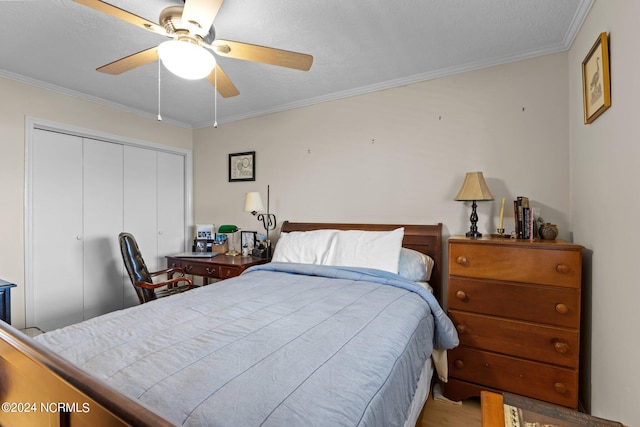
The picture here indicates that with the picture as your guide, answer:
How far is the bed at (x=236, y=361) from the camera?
79 cm

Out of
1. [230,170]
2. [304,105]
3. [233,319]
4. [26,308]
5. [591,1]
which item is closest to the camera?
[233,319]

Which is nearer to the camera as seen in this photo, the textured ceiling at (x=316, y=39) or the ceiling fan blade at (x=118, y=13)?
the ceiling fan blade at (x=118, y=13)

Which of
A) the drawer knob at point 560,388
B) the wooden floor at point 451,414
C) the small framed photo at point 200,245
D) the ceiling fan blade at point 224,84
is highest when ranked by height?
the ceiling fan blade at point 224,84

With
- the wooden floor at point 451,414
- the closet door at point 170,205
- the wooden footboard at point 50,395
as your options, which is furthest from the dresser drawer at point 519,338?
the closet door at point 170,205

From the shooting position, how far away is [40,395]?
90cm

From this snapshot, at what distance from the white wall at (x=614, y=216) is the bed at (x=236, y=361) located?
72 centimetres

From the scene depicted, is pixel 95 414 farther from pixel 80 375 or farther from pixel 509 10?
pixel 509 10

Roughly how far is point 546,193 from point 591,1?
44.7 inches

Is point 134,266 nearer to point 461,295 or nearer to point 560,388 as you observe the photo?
point 461,295

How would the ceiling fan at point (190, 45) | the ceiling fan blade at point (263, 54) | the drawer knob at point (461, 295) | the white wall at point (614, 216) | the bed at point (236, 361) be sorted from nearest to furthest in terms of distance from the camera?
the bed at point (236, 361), the white wall at point (614, 216), the ceiling fan at point (190, 45), the ceiling fan blade at point (263, 54), the drawer knob at point (461, 295)

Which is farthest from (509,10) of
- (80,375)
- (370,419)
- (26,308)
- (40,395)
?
(26,308)

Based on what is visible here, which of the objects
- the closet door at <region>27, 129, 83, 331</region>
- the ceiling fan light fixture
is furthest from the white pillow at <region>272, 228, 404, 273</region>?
the closet door at <region>27, 129, 83, 331</region>

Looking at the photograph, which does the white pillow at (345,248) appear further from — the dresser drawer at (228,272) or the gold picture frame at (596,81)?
the gold picture frame at (596,81)

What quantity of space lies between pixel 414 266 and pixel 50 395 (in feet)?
6.51
